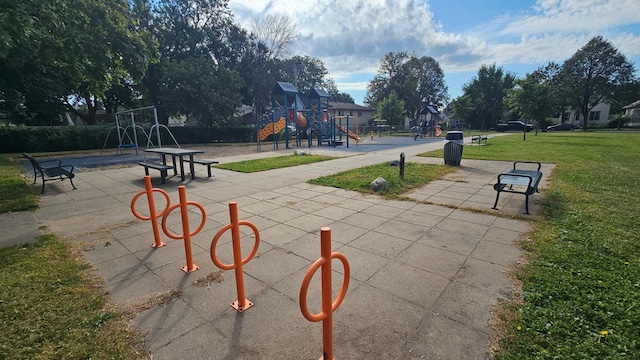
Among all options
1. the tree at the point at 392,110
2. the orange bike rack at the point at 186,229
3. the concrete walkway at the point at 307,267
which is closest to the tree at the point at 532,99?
the tree at the point at 392,110

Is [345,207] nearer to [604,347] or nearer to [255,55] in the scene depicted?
[604,347]

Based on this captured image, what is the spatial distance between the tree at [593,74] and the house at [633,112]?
5.26 meters

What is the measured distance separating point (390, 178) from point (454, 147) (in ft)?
13.4

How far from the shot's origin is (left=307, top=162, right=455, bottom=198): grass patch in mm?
7093

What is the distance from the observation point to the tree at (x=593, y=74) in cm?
4497

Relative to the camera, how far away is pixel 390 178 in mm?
7941

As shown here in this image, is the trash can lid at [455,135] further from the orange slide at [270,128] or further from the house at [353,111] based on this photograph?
the house at [353,111]

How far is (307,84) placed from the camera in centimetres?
4903

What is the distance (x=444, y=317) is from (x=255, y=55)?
3397 cm

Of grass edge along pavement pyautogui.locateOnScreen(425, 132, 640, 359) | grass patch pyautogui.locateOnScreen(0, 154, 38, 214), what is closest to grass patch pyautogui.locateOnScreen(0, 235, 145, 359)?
grass edge along pavement pyautogui.locateOnScreen(425, 132, 640, 359)

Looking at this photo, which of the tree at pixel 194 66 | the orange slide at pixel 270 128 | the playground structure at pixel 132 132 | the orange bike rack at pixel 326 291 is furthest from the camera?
the tree at pixel 194 66

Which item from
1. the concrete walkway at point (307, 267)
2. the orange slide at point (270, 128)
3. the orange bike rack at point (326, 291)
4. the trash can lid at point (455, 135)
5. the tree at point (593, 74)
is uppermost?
the tree at point (593, 74)

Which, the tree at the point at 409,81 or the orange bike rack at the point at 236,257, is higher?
the tree at the point at 409,81

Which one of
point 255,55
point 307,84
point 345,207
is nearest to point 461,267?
point 345,207
